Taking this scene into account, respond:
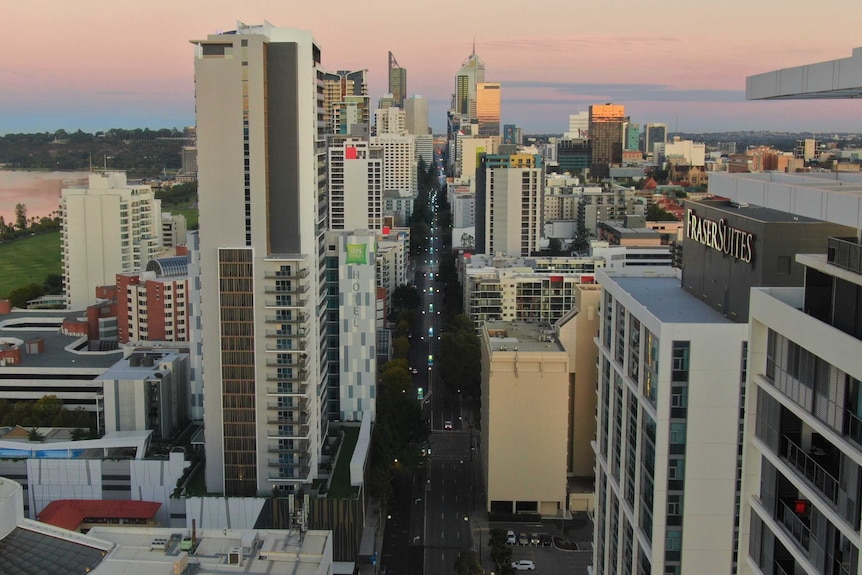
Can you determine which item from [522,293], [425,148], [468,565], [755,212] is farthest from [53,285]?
[425,148]

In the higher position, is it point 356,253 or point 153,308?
point 356,253

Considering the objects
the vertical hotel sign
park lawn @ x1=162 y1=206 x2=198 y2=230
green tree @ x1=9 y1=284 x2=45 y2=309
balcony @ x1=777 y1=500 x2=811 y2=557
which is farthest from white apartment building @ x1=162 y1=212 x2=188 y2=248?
balcony @ x1=777 y1=500 x2=811 y2=557

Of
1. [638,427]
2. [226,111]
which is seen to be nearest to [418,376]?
[226,111]

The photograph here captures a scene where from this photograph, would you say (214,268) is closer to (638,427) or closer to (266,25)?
(266,25)

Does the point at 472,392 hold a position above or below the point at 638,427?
below

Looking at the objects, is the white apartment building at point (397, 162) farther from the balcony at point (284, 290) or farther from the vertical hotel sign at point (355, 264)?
the balcony at point (284, 290)

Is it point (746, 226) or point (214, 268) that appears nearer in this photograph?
point (746, 226)

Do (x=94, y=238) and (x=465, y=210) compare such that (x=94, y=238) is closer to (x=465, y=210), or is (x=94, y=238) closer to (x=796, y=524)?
(x=465, y=210)
